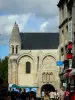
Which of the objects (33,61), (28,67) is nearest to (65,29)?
(33,61)

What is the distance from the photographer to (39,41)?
12725 centimetres

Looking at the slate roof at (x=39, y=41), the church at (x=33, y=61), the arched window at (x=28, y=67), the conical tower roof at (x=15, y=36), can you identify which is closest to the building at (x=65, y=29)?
the church at (x=33, y=61)

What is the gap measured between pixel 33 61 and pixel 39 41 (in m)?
8.08

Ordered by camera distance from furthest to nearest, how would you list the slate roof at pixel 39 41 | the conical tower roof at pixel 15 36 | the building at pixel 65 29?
1. the slate roof at pixel 39 41
2. the conical tower roof at pixel 15 36
3. the building at pixel 65 29

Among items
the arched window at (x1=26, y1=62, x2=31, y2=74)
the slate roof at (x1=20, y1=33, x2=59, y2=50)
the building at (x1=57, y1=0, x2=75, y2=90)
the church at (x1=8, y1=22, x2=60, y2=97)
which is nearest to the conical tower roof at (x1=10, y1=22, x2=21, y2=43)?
the church at (x1=8, y1=22, x2=60, y2=97)

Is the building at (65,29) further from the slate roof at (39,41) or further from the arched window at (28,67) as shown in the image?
the slate roof at (39,41)

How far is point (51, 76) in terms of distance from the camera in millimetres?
116125

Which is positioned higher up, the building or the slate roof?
the slate roof

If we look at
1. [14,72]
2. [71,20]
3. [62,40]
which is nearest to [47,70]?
[14,72]

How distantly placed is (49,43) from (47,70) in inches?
520

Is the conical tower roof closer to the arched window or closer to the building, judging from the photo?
the arched window

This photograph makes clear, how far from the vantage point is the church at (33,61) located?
4555 inches

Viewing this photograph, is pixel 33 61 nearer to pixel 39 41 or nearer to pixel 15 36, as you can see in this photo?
pixel 39 41

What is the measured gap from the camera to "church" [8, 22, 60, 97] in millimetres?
115688
